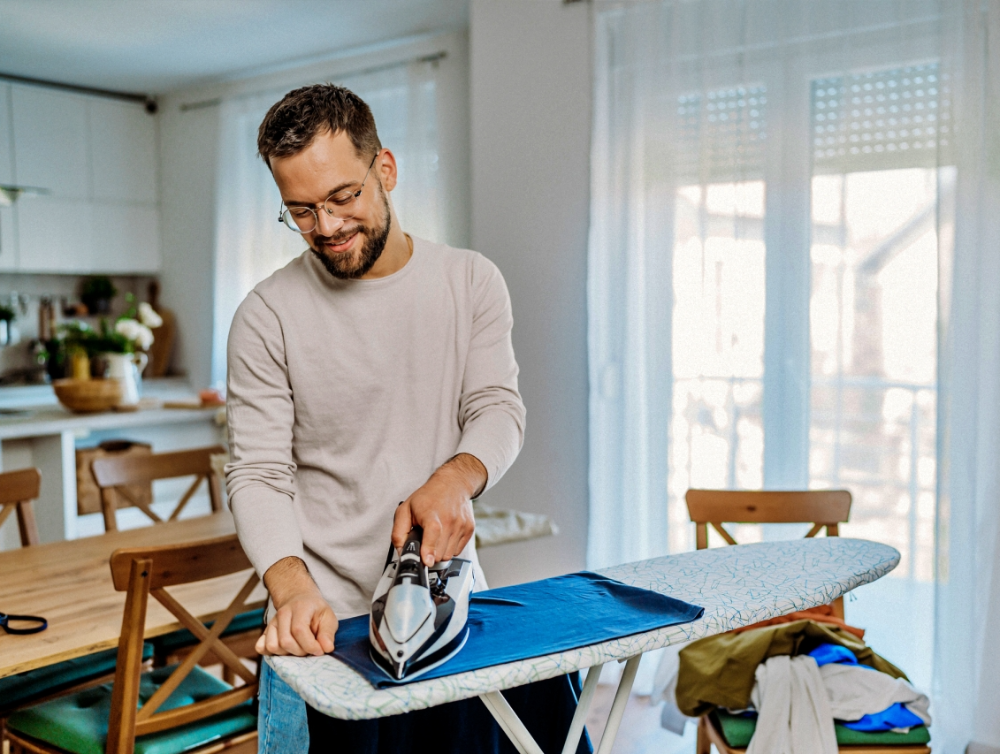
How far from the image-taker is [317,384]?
1269 millimetres

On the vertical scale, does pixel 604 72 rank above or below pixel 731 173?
above

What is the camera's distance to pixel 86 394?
12.9 ft

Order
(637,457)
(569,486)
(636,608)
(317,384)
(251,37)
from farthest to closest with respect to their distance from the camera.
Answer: (251,37) → (569,486) → (637,457) → (317,384) → (636,608)

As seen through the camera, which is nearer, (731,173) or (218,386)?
(731,173)

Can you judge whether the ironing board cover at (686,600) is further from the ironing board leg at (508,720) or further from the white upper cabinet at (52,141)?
the white upper cabinet at (52,141)

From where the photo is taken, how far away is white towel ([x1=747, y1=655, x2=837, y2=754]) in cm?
174

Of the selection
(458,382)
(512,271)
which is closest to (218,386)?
(512,271)

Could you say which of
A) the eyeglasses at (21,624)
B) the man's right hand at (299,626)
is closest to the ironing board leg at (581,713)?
the man's right hand at (299,626)

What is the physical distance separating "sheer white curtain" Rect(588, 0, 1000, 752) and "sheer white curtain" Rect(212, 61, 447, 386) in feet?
3.59

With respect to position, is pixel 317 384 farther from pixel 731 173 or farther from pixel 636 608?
pixel 731 173

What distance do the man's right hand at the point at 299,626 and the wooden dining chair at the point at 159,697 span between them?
25.1 inches

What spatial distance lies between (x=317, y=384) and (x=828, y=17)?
2.13 metres

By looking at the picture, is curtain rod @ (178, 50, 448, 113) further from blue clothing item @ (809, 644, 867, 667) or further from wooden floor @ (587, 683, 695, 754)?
blue clothing item @ (809, 644, 867, 667)

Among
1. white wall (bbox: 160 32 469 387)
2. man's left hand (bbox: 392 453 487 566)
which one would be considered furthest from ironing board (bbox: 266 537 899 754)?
white wall (bbox: 160 32 469 387)
